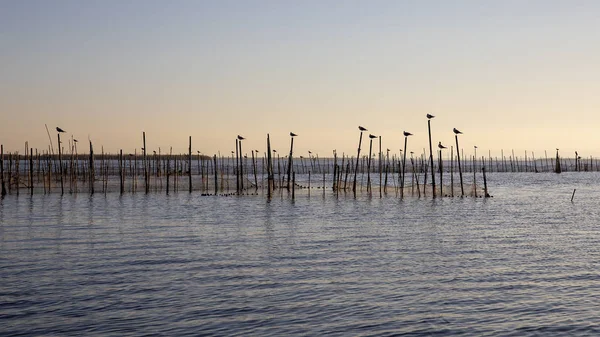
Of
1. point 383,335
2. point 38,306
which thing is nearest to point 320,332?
point 383,335

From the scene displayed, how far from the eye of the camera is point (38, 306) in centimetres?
1164

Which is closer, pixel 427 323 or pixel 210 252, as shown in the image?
pixel 427 323

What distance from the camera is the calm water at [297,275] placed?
34.9 feet

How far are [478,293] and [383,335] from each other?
341 cm

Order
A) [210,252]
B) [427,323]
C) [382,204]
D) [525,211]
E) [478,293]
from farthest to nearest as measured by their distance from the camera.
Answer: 1. [382,204]
2. [525,211]
3. [210,252]
4. [478,293]
5. [427,323]

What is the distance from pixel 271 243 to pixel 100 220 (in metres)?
9.40

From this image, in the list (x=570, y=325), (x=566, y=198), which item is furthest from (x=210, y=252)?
(x=566, y=198)

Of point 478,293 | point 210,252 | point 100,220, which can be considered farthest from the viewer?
point 100,220

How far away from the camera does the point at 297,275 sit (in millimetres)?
14500

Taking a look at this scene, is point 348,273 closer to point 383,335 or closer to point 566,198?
point 383,335

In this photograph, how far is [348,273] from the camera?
48.5ft

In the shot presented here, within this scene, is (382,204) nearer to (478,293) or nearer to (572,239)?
(572,239)

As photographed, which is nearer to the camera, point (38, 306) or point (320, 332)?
point (320, 332)

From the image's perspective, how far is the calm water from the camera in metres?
10.6
